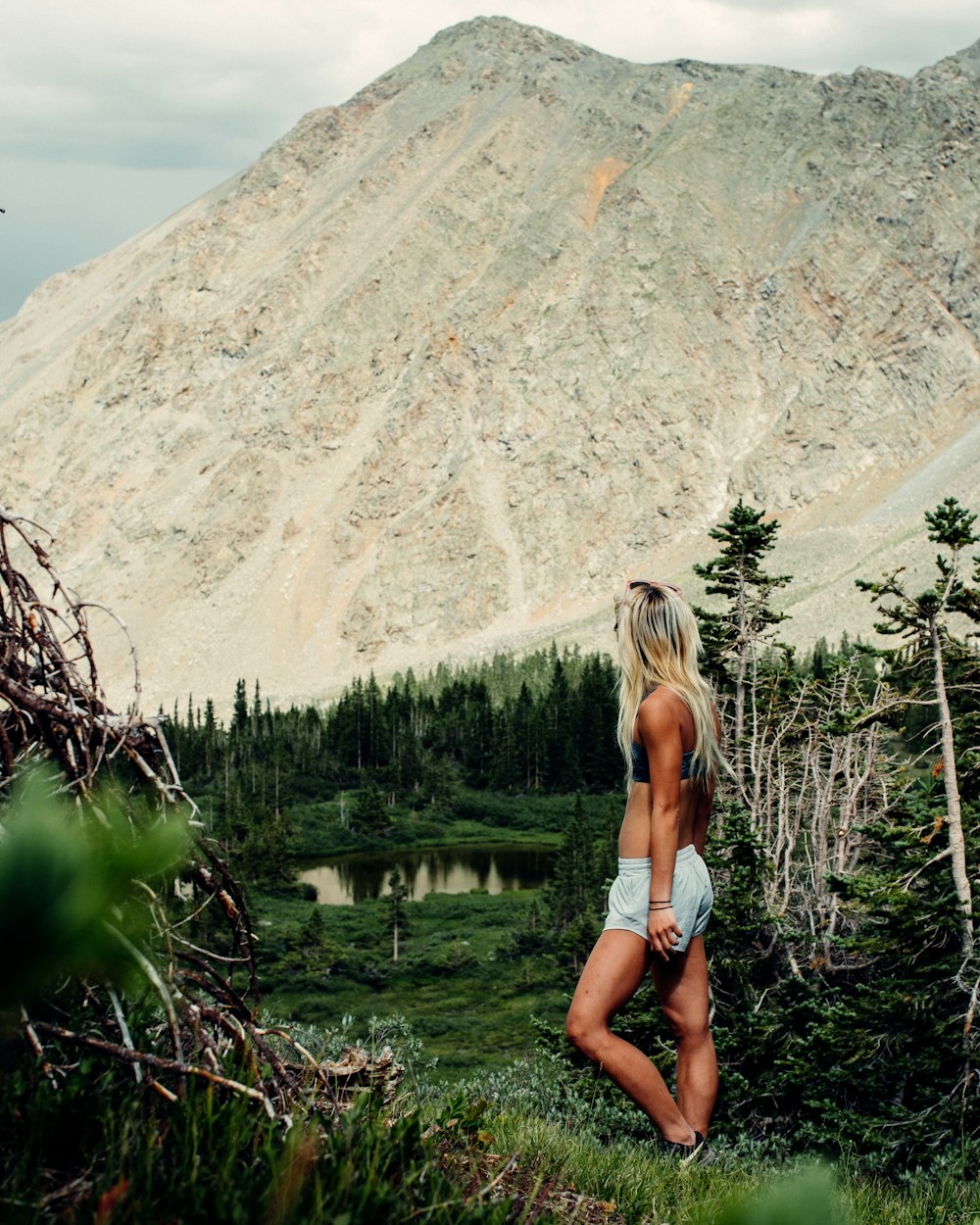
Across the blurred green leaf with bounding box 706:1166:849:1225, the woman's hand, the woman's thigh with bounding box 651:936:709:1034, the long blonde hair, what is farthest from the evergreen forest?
the long blonde hair

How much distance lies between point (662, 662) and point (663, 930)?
120cm

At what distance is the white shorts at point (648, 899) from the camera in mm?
5125

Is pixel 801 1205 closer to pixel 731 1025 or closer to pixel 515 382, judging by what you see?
pixel 731 1025

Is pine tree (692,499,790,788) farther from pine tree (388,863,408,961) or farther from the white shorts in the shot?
pine tree (388,863,408,961)

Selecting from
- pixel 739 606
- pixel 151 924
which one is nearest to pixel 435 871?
pixel 739 606

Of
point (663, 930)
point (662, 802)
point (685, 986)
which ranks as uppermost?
point (662, 802)

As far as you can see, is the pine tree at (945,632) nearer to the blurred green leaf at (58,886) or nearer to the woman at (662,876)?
the woman at (662,876)

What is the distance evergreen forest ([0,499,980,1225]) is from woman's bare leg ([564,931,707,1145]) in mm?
253

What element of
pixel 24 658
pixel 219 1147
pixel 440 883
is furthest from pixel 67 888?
pixel 440 883

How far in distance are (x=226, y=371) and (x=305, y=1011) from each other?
103 m

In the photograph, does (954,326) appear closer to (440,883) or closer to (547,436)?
(547,436)

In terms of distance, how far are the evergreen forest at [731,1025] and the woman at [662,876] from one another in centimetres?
35

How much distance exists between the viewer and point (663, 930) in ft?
16.4

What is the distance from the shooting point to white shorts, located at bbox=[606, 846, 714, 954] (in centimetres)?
512
